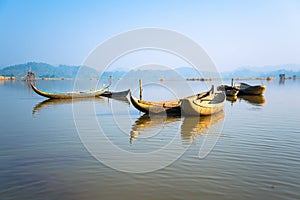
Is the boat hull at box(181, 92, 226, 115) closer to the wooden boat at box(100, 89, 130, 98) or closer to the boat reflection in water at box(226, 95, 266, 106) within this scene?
the boat reflection in water at box(226, 95, 266, 106)

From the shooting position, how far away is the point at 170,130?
11.5 meters

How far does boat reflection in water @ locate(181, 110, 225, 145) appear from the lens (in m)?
10.2

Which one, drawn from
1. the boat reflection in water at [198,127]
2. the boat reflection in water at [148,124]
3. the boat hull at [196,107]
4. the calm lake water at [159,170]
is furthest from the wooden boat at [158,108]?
the calm lake water at [159,170]

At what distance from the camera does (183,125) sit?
41.5ft

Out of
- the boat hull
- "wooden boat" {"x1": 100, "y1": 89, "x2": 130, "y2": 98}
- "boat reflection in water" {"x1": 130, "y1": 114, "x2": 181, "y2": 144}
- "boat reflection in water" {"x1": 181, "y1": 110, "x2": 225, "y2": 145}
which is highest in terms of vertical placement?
the boat hull

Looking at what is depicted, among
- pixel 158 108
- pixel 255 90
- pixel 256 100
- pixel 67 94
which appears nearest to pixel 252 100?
pixel 256 100

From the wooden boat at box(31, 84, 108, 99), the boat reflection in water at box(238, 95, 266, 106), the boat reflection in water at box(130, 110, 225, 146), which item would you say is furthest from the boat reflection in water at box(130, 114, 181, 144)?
the wooden boat at box(31, 84, 108, 99)

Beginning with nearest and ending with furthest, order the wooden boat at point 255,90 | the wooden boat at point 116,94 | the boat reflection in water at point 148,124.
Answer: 1. the boat reflection in water at point 148,124
2. the wooden boat at point 116,94
3. the wooden boat at point 255,90

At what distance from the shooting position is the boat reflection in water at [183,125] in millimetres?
10523

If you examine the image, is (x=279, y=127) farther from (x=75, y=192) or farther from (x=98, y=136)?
(x=75, y=192)

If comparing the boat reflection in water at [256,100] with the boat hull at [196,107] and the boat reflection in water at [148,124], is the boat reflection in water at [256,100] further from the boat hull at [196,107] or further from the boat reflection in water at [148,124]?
the boat reflection in water at [148,124]

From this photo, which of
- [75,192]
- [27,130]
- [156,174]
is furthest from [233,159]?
[27,130]

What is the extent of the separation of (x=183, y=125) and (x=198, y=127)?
82cm

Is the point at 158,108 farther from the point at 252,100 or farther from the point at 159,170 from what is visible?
the point at 252,100
